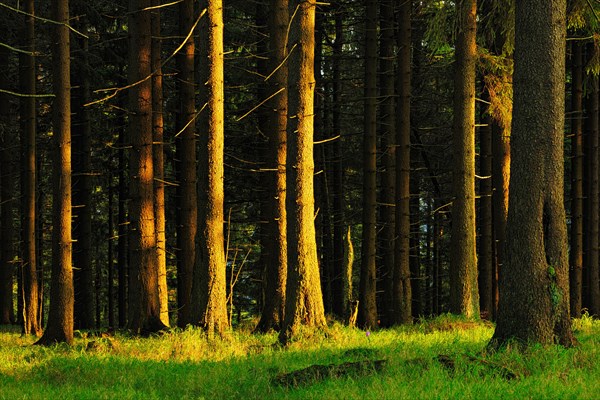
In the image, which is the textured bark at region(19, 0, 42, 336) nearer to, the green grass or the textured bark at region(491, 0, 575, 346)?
the green grass

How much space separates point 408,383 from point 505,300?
8.59 ft

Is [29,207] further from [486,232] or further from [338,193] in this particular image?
[486,232]

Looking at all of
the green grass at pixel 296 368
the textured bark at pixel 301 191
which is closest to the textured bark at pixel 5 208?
the green grass at pixel 296 368

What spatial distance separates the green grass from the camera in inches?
320

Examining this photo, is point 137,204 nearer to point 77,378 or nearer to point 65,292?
point 65,292

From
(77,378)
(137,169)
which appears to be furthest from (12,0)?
(77,378)

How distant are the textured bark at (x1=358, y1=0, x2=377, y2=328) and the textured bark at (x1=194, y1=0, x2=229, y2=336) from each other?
8.22m

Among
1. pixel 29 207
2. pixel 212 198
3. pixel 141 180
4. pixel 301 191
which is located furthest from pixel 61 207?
pixel 301 191

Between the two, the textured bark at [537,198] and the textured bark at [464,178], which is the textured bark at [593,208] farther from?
the textured bark at [537,198]

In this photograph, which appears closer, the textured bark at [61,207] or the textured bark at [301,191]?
the textured bark at [301,191]

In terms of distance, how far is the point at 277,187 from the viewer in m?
17.1

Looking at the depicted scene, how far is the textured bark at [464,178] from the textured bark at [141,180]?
660 cm

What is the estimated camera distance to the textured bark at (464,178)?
1731 cm

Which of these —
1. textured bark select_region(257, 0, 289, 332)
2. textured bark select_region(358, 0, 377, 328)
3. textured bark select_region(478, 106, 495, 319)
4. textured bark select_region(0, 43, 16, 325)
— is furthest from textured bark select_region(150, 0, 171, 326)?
textured bark select_region(478, 106, 495, 319)
